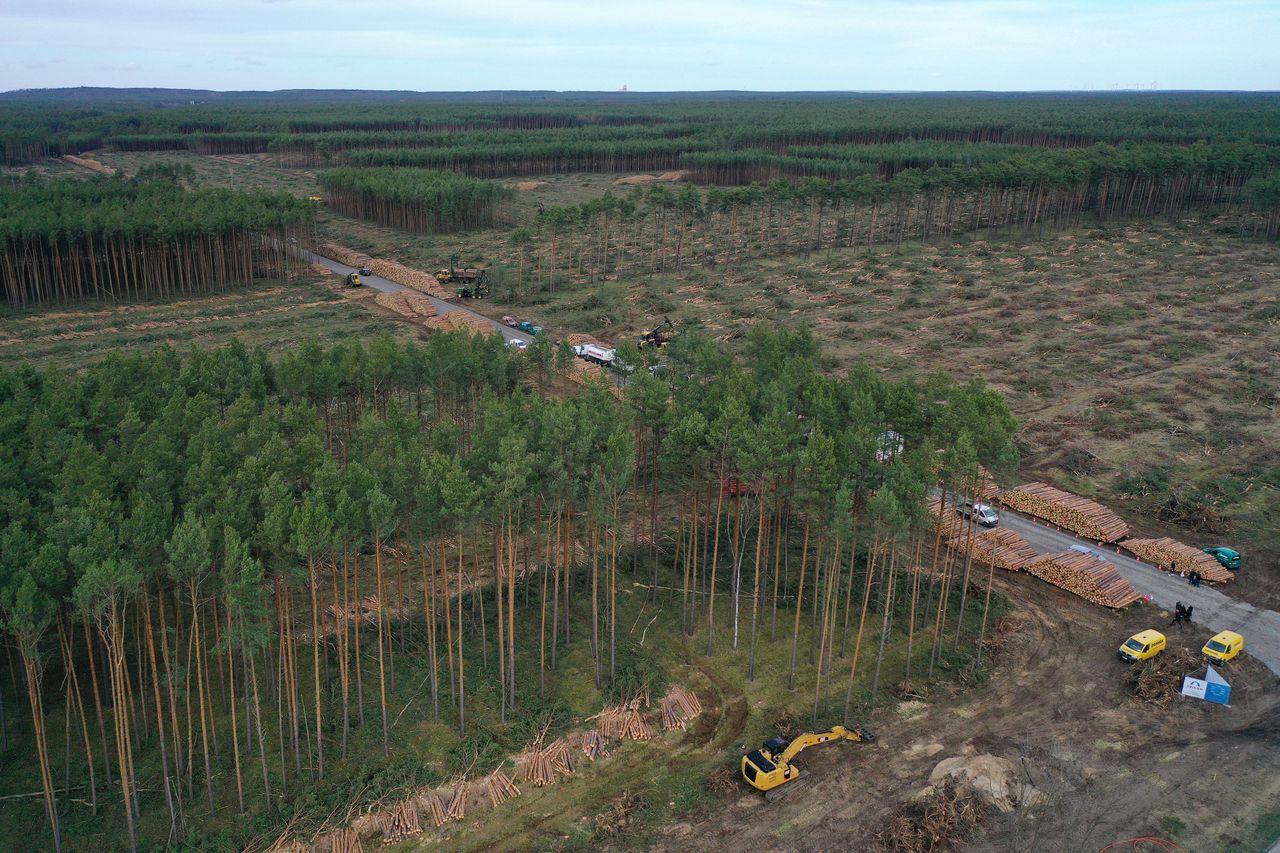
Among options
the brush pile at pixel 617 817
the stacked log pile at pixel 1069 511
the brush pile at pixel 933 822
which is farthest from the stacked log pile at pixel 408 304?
the brush pile at pixel 933 822

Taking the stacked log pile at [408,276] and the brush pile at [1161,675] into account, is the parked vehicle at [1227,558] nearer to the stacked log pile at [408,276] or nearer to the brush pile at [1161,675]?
the brush pile at [1161,675]

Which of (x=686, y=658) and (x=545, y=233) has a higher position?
(x=545, y=233)

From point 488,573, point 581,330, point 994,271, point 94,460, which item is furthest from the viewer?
point 994,271

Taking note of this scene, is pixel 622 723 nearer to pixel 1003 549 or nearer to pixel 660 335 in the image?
pixel 1003 549

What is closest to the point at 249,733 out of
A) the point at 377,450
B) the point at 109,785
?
the point at 109,785

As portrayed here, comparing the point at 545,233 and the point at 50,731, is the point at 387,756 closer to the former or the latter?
the point at 50,731

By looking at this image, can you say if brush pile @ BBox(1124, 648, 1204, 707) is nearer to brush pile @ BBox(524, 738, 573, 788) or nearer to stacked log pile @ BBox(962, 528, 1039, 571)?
stacked log pile @ BBox(962, 528, 1039, 571)

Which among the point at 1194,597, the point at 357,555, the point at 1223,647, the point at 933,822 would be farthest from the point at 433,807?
the point at 1194,597
